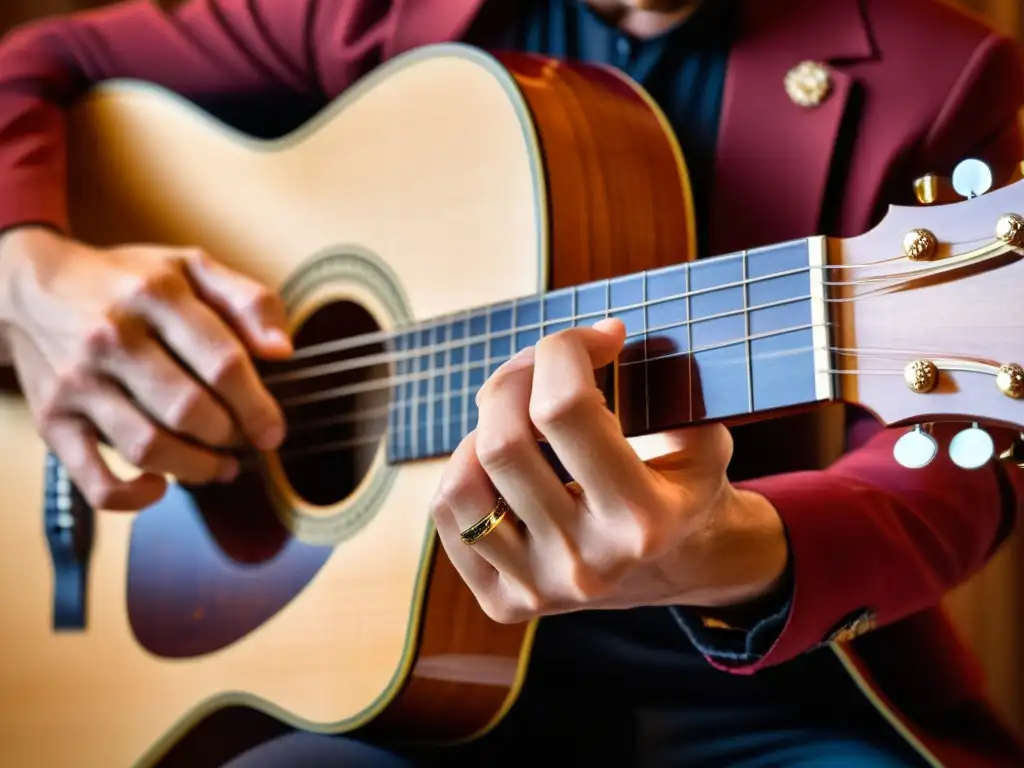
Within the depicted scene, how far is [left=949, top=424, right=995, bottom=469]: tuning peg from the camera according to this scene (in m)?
0.48

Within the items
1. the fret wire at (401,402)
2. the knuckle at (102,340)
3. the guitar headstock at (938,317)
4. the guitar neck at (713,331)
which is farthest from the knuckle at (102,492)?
the guitar headstock at (938,317)

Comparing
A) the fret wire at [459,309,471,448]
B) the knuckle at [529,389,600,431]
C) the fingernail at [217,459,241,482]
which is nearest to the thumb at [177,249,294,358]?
the fingernail at [217,459,241,482]

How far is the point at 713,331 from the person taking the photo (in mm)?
549

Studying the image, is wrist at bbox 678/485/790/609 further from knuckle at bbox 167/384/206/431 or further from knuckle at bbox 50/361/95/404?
knuckle at bbox 50/361/95/404

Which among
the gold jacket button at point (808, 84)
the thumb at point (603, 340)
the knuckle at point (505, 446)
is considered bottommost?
the knuckle at point (505, 446)

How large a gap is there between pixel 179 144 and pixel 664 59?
0.49 meters


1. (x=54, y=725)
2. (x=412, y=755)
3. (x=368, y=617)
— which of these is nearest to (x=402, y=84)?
(x=368, y=617)

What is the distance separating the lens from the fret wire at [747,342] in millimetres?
526

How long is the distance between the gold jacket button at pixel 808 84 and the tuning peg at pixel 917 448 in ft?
1.28

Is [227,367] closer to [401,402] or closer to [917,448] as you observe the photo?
[401,402]

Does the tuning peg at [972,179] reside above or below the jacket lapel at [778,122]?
above

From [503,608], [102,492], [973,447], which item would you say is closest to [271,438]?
[102,492]

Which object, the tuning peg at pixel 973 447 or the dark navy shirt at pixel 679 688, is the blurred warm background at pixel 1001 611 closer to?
the dark navy shirt at pixel 679 688

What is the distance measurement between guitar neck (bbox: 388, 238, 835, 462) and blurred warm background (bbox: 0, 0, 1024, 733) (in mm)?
983
